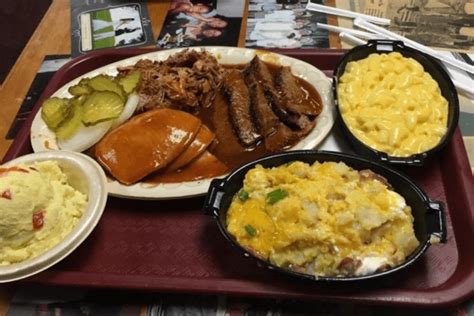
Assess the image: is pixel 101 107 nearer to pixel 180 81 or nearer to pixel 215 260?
pixel 180 81

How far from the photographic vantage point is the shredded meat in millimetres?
2412

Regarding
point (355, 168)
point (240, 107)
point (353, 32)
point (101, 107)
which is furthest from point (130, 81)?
point (353, 32)

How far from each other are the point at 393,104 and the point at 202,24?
1.50 metres

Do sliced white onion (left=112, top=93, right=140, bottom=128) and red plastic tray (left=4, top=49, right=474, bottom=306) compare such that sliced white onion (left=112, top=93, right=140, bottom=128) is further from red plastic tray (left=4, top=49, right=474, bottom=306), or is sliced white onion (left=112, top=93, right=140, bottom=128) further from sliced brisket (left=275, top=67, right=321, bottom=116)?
sliced brisket (left=275, top=67, right=321, bottom=116)

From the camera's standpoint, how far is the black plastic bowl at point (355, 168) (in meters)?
1.60

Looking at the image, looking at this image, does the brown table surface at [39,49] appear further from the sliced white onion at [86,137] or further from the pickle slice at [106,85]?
the pickle slice at [106,85]

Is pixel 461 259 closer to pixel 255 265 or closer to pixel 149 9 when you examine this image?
pixel 255 265

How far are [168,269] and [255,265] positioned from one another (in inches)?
13.2

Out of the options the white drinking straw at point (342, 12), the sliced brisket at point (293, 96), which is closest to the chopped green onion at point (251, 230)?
the sliced brisket at point (293, 96)

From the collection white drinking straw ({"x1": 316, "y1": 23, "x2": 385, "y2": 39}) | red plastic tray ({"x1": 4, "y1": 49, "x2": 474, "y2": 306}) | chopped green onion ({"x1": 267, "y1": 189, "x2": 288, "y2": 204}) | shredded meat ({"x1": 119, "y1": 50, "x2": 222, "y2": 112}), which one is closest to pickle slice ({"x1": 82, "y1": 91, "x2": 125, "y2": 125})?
shredded meat ({"x1": 119, "y1": 50, "x2": 222, "y2": 112})

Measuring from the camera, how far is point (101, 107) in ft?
7.21

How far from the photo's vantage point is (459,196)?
77.1 inches

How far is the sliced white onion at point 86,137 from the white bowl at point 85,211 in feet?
0.58

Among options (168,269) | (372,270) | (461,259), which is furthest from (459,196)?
(168,269)
